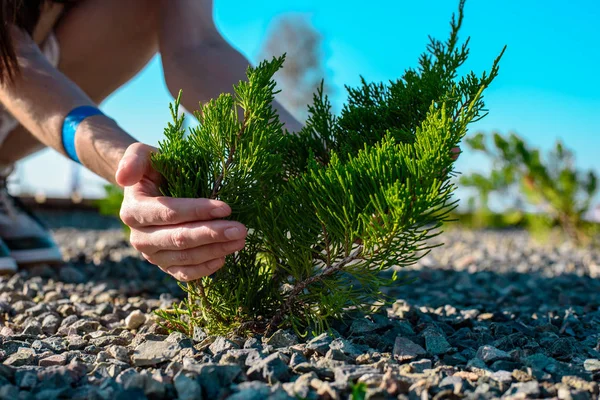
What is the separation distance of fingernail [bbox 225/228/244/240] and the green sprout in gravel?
0.15 metres

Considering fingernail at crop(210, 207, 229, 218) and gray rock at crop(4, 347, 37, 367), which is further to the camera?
gray rock at crop(4, 347, 37, 367)

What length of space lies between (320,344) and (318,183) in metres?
0.37

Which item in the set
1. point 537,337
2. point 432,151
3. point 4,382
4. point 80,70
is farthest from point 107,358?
point 80,70

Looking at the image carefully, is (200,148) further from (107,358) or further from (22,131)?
(22,131)

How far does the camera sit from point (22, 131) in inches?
120

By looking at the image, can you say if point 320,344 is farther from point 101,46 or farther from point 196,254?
point 101,46

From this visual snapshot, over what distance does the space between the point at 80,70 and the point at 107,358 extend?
2195 mm

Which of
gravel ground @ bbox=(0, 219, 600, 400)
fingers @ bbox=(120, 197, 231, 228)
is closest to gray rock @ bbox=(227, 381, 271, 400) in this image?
gravel ground @ bbox=(0, 219, 600, 400)

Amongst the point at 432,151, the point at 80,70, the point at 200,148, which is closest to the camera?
the point at 432,151

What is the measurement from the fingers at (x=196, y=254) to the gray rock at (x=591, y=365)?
0.82 meters

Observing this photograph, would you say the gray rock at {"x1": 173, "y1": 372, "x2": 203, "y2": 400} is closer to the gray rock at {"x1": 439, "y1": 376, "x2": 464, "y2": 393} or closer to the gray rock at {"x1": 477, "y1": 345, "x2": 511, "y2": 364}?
the gray rock at {"x1": 439, "y1": 376, "x2": 464, "y2": 393}

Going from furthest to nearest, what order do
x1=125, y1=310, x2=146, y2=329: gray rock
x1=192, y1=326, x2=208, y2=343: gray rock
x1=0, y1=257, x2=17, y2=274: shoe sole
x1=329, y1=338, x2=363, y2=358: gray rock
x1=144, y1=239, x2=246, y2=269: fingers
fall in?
x1=0, y1=257, x2=17, y2=274: shoe sole, x1=125, y1=310, x2=146, y2=329: gray rock, x1=192, y1=326, x2=208, y2=343: gray rock, x1=329, y1=338, x2=363, y2=358: gray rock, x1=144, y1=239, x2=246, y2=269: fingers

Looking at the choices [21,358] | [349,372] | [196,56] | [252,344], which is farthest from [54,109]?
[349,372]

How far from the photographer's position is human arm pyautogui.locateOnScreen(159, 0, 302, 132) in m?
1.89
